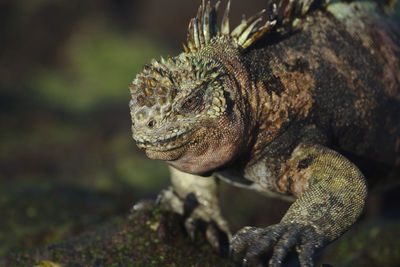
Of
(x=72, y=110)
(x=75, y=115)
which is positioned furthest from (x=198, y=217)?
(x=72, y=110)

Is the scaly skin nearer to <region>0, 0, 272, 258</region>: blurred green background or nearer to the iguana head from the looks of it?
the iguana head

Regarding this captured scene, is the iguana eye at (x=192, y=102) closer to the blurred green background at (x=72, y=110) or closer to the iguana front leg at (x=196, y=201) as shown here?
the iguana front leg at (x=196, y=201)

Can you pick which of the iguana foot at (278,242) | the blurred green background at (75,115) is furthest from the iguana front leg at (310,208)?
the blurred green background at (75,115)

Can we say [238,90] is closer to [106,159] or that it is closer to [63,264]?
→ [63,264]

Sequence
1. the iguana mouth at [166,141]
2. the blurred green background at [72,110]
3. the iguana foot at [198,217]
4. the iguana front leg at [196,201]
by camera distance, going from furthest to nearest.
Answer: the blurred green background at [72,110]
the iguana front leg at [196,201]
the iguana foot at [198,217]
the iguana mouth at [166,141]

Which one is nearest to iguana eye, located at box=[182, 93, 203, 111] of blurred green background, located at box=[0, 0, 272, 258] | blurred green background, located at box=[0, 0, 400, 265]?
blurred green background, located at box=[0, 0, 400, 265]

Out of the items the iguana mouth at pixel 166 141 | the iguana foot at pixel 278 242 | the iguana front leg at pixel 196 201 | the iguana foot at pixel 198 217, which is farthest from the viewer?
the iguana front leg at pixel 196 201

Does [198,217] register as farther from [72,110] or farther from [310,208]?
[72,110]

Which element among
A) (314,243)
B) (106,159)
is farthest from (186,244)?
(106,159)
